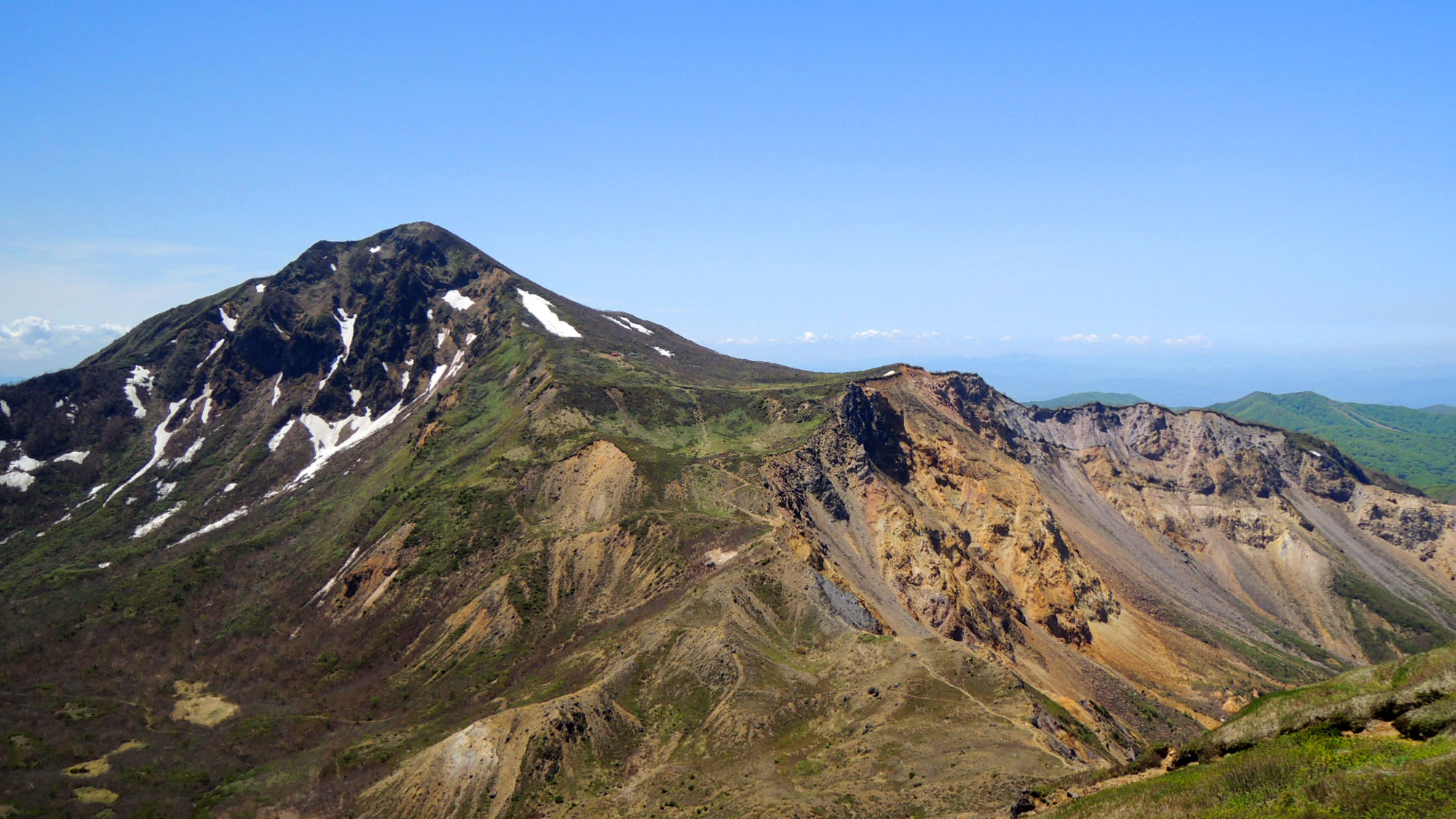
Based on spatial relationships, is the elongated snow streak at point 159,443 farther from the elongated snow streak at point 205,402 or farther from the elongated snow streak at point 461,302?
the elongated snow streak at point 461,302

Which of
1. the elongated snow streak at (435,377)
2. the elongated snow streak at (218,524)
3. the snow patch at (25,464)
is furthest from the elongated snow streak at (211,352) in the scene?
the elongated snow streak at (218,524)

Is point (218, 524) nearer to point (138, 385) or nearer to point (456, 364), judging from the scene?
point (456, 364)

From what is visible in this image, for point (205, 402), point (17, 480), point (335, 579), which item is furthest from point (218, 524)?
point (335, 579)

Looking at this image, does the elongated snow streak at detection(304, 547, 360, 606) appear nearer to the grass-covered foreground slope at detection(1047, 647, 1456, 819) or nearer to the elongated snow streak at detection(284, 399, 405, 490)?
the elongated snow streak at detection(284, 399, 405, 490)

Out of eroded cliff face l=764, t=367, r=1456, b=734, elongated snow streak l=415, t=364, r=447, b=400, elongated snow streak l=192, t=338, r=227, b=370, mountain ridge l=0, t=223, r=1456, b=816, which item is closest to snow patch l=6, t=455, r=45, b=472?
mountain ridge l=0, t=223, r=1456, b=816

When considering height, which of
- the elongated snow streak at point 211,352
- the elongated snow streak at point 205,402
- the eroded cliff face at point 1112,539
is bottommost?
the eroded cliff face at point 1112,539

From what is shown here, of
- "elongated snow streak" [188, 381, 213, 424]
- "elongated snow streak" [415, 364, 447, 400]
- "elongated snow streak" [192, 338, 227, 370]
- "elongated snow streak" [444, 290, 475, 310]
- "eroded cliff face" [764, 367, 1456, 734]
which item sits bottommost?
"eroded cliff face" [764, 367, 1456, 734]

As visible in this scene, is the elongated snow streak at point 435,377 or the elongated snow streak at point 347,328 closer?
the elongated snow streak at point 435,377

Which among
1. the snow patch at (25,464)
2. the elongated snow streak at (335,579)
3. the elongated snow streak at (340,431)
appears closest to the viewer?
the elongated snow streak at (335,579)
